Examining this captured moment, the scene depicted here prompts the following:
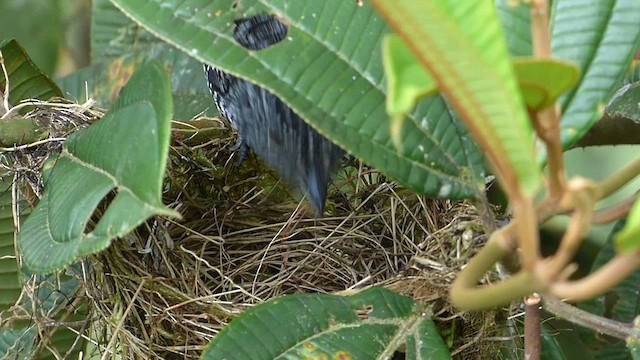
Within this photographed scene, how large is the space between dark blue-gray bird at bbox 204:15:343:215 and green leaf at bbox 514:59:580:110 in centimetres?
75

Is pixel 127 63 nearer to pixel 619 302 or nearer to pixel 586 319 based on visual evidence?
pixel 619 302

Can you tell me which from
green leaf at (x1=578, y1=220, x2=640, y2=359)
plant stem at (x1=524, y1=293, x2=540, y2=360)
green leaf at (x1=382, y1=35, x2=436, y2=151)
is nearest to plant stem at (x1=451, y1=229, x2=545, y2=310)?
green leaf at (x1=382, y1=35, x2=436, y2=151)

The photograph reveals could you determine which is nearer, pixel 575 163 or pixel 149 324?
pixel 149 324

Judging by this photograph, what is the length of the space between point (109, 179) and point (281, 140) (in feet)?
1.74

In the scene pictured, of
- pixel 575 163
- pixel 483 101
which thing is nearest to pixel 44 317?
pixel 483 101

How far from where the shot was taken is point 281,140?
1.30 metres

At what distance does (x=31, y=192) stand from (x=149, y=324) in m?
0.31

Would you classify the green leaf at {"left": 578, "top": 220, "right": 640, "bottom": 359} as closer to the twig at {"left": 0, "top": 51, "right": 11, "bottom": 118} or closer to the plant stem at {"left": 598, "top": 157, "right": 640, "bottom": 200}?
the plant stem at {"left": 598, "top": 157, "right": 640, "bottom": 200}

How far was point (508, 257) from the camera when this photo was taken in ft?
1.89

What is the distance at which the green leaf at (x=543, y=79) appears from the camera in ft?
1.56

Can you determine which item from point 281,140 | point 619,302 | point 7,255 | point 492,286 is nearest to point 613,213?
point 492,286

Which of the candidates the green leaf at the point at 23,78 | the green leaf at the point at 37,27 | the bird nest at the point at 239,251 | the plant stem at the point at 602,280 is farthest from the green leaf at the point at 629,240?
the green leaf at the point at 37,27

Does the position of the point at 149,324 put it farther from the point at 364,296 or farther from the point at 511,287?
the point at 511,287

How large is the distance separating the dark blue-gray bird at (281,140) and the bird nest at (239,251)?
65 millimetres
